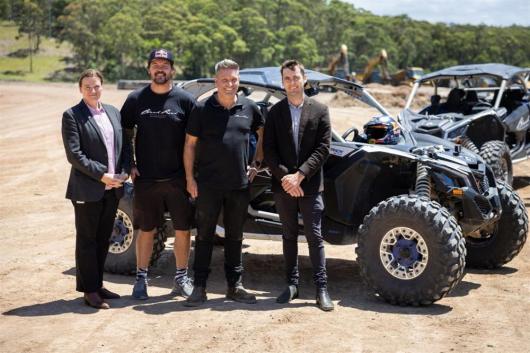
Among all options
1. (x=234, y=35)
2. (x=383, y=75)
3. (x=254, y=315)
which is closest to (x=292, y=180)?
(x=254, y=315)

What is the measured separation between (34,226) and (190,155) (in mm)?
4785

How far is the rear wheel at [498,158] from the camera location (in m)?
12.0

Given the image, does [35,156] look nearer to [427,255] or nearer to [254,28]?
[427,255]

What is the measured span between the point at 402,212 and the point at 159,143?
7.09 ft

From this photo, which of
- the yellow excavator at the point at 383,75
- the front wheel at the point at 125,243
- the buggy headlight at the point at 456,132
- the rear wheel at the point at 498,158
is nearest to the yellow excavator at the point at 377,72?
the yellow excavator at the point at 383,75

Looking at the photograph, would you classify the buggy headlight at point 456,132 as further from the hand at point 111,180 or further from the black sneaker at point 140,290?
the hand at point 111,180

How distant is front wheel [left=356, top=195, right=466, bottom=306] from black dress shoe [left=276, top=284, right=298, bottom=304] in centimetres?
63

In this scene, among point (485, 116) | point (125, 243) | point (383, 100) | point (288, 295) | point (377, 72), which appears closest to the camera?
point (288, 295)

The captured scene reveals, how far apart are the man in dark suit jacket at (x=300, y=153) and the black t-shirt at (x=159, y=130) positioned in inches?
29.3

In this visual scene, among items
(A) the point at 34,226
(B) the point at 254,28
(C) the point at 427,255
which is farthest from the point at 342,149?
(B) the point at 254,28

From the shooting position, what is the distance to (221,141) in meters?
6.52

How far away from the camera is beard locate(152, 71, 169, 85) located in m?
6.66

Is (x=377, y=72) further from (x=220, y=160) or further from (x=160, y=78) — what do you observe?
(x=220, y=160)

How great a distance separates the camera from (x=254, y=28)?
3593 inches
